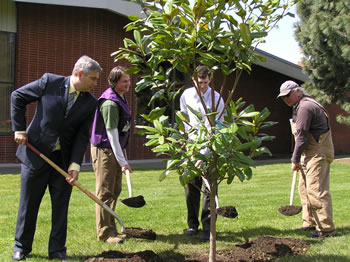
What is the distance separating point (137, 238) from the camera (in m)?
5.45

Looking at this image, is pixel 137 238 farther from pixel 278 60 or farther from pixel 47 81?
pixel 278 60

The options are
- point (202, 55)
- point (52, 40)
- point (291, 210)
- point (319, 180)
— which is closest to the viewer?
point (202, 55)

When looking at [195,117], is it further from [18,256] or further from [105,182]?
[18,256]

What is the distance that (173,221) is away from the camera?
21.5 feet

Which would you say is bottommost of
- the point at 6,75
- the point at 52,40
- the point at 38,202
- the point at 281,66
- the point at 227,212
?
the point at 227,212

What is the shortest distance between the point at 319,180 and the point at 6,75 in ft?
35.1

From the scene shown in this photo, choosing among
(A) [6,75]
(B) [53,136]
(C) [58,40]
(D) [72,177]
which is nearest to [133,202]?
(D) [72,177]

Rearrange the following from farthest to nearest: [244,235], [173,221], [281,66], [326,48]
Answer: [281,66], [326,48], [173,221], [244,235]

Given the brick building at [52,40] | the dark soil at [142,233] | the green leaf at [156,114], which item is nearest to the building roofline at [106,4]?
the brick building at [52,40]

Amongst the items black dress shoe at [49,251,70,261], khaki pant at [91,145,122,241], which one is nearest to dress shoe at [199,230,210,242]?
khaki pant at [91,145,122,241]

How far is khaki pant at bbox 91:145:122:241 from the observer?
515 cm

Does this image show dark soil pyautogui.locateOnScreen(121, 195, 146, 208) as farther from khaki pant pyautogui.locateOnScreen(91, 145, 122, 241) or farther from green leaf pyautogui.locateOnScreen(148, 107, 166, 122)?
green leaf pyautogui.locateOnScreen(148, 107, 166, 122)

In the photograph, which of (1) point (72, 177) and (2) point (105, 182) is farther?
(2) point (105, 182)

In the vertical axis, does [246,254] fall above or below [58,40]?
below
